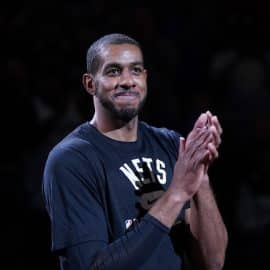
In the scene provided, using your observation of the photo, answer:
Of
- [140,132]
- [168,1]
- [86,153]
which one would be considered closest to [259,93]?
[168,1]

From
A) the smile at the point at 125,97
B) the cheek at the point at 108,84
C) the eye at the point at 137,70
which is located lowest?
the smile at the point at 125,97

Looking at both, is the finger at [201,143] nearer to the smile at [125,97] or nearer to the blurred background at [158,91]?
the smile at [125,97]

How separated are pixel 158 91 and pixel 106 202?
261cm

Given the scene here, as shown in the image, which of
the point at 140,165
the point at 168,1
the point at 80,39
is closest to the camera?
the point at 140,165

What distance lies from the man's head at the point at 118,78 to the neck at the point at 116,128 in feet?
0.09

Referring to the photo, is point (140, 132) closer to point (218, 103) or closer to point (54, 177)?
point (54, 177)

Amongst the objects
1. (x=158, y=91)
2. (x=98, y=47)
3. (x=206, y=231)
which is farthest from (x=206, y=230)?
(x=158, y=91)

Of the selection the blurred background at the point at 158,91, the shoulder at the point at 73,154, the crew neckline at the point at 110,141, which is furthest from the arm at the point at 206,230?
the blurred background at the point at 158,91

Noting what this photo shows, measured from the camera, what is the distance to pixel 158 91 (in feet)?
16.6

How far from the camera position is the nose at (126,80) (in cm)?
262

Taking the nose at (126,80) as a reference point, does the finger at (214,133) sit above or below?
below

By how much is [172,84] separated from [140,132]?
2581 mm

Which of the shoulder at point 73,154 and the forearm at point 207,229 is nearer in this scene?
the shoulder at point 73,154

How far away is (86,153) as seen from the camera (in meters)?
2.55
